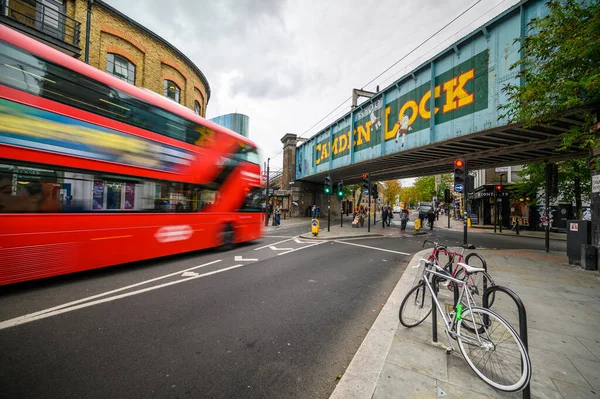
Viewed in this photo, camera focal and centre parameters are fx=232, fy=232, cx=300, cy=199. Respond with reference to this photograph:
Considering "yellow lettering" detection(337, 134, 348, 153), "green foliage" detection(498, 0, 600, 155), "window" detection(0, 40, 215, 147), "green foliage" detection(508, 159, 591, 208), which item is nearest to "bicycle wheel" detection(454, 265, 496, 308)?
"green foliage" detection(498, 0, 600, 155)

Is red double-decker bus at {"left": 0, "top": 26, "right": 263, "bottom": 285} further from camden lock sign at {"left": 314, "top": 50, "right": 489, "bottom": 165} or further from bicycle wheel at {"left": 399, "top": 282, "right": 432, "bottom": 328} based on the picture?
camden lock sign at {"left": 314, "top": 50, "right": 489, "bottom": 165}

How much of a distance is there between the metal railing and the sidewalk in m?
16.7

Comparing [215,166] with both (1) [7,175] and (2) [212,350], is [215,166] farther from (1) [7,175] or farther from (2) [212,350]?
(2) [212,350]

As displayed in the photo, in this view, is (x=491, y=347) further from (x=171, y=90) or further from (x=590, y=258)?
(x=171, y=90)

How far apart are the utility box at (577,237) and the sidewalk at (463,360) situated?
3.87 metres

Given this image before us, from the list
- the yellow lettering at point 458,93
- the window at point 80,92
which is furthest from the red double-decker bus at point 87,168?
the yellow lettering at point 458,93

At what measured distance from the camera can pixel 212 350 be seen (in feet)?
8.89

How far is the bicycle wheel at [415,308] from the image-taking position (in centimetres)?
326

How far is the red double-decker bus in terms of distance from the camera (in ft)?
13.3

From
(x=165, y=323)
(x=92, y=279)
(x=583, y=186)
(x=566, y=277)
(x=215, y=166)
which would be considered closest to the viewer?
(x=165, y=323)

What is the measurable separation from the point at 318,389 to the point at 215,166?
689 centimetres

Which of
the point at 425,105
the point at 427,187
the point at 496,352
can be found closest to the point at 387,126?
the point at 425,105

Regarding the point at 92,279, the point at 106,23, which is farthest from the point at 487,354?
the point at 106,23

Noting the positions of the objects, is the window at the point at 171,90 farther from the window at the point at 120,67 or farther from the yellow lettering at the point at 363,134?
the yellow lettering at the point at 363,134
